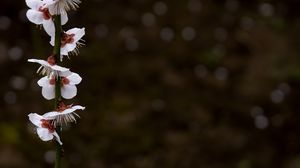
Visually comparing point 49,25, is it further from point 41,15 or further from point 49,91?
point 49,91

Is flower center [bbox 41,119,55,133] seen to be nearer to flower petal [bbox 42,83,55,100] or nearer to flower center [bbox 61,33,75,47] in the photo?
flower petal [bbox 42,83,55,100]

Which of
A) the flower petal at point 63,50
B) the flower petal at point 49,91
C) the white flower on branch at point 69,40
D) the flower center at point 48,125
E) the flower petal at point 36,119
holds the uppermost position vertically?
the white flower on branch at point 69,40

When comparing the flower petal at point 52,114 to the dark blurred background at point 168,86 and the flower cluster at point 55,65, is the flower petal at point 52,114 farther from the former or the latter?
the dark blurred background at point 168,86

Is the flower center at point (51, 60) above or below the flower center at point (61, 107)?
above

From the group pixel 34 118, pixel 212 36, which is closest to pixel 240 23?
pixel 212 36

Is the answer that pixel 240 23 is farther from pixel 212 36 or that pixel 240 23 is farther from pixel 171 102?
pixel 171 102

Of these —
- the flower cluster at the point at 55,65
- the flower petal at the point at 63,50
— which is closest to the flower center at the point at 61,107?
the flower cluster at the point at 55,65

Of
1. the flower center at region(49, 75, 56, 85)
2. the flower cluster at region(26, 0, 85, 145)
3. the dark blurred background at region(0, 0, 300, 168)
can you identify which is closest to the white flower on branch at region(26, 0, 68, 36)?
the flower cluster at region(26, 0, 85, 145)

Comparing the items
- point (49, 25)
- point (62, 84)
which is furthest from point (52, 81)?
point (49, 25)
